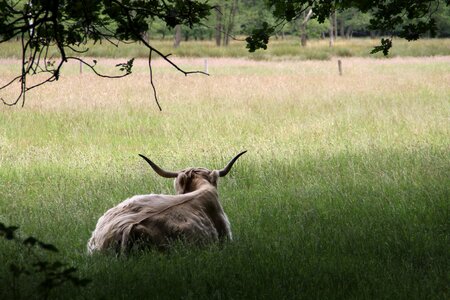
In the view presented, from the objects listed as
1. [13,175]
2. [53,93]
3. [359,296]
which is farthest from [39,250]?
[53,93]

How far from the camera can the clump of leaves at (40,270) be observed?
3.22 metres

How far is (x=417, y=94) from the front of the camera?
22031 mm

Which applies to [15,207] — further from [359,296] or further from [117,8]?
[359,296]

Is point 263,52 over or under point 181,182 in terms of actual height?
under

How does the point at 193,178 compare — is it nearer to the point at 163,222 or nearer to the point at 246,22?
the point at 163,222

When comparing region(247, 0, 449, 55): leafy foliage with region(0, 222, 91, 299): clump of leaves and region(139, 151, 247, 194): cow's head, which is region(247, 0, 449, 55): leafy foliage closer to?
region(139, 151, 247, 194): cow's head

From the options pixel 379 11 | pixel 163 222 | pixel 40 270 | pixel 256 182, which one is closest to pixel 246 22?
pixel 256 182

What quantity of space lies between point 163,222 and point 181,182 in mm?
932

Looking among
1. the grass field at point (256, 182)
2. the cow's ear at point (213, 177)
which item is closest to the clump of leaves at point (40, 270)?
the grass field at point (256, 182)

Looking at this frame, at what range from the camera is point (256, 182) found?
10133 millimetres

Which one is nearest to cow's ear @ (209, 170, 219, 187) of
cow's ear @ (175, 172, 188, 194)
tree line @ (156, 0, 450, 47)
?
cow's ear @ (175, 172, 188, 194)

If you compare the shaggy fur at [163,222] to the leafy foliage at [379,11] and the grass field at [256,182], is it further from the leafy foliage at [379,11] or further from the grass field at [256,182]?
the leafy foliage at [379,11]

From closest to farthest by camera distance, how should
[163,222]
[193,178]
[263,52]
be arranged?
[163,222] < [193,178] < [263,52]

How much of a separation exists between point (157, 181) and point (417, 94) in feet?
45.3
